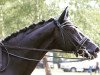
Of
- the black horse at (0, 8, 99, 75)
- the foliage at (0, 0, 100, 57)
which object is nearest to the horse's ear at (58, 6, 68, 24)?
the black horse at (0, 8, 99, 75)

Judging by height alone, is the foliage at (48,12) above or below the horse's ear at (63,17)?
below

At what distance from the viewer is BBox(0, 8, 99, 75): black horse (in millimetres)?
6910

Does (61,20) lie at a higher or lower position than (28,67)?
higher

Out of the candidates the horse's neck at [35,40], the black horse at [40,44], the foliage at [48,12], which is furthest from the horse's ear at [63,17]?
the foliage at [48,12]

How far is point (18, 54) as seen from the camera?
23.0 ft

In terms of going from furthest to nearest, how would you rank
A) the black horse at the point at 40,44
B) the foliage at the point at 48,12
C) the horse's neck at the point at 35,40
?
the foliage at the point at 48,12
the horse's neck at the point at 35,40
the black horse at the point at 40,44

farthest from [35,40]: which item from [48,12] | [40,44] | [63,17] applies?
[48,12]

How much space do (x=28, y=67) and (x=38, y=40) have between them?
55cm

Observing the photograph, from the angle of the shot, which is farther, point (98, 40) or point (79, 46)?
point (98, 40)

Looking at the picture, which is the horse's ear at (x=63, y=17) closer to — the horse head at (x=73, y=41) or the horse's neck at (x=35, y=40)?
the horse head at (x=73, y=41)

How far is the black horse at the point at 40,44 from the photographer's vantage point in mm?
6910

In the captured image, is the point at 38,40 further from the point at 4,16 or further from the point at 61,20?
the point at 4,16

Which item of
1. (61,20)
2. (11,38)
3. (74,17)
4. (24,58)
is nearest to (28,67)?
(24,58)

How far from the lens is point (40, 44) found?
7.08 meters
